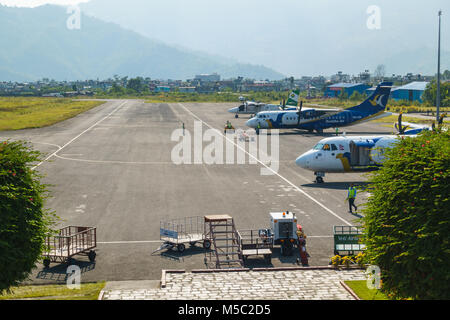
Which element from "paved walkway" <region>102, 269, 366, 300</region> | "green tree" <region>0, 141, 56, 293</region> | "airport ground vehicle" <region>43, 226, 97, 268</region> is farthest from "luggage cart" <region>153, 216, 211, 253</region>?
"green tree" <region>0, 141, 56, 293</region>

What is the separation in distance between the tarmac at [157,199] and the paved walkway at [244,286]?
61.5 inches

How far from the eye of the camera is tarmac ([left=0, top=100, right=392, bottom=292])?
928 inches

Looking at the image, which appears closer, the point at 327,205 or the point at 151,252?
the point at 151,252

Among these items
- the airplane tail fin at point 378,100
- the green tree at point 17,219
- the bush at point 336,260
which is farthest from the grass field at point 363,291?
the airplane tail fin at point 378,100

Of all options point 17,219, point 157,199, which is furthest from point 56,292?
point 157,199

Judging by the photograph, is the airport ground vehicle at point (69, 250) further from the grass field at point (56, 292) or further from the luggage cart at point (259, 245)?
the luggage cart at point (259, 245)

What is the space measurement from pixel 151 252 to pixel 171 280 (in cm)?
462

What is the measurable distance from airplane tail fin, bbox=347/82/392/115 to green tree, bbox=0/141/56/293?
2397 inches

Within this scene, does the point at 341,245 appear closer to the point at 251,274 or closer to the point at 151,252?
the point at 251,274

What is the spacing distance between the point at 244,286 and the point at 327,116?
58.1 m

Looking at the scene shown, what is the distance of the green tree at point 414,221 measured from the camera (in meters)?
13.9

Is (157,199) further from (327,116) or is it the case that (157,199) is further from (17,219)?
(327,116)
